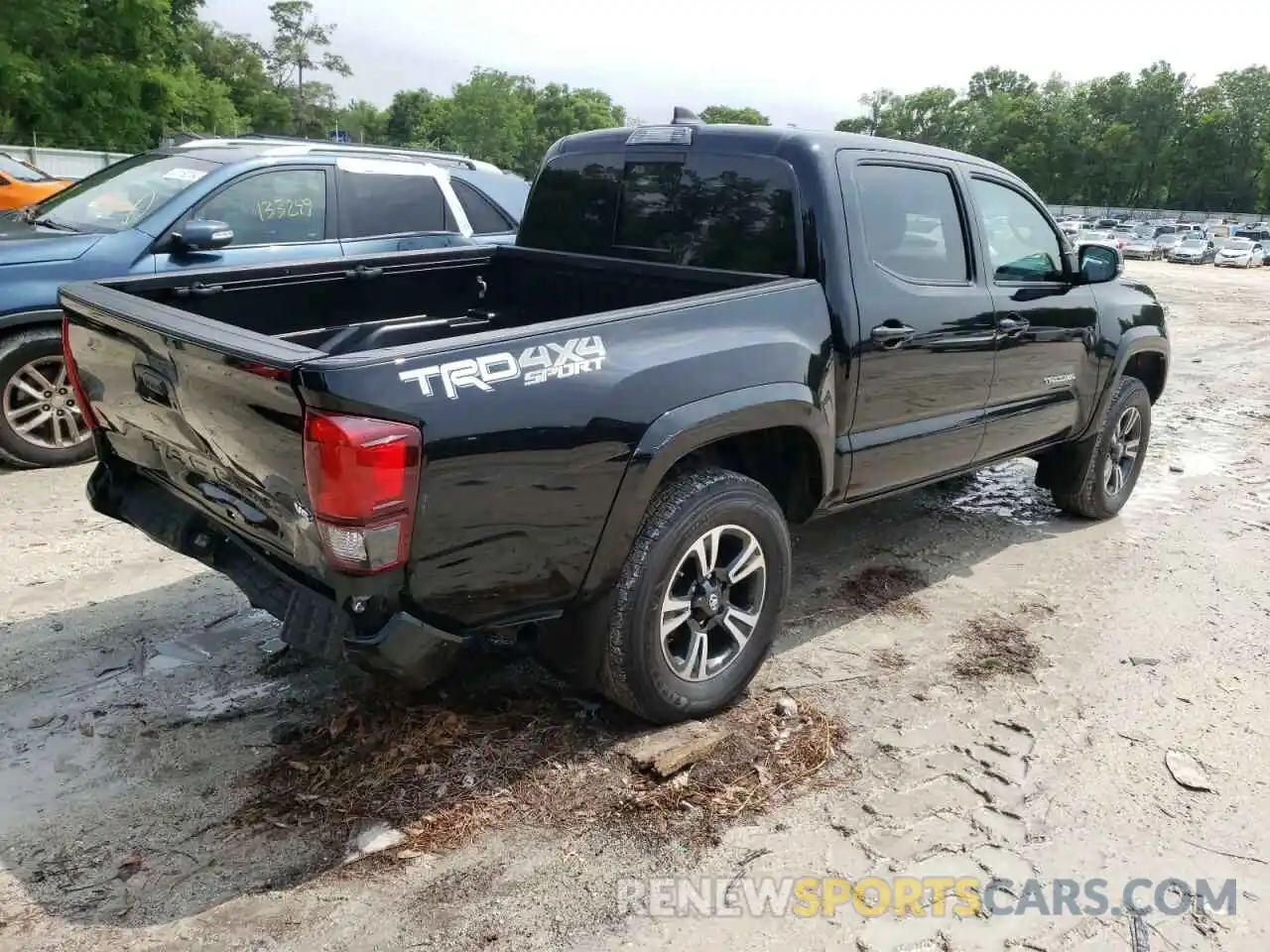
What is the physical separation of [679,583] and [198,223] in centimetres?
396

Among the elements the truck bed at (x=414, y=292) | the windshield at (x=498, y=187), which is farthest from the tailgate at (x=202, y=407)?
the windshield at (x=498, y=187)

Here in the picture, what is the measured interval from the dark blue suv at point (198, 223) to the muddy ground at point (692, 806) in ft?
2.63

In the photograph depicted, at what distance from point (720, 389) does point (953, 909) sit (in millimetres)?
1612

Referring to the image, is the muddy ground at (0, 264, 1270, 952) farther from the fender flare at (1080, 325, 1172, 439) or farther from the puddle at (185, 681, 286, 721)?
the fender flare at (1080, 325, 1172, 439)

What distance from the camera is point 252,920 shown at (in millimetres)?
2457

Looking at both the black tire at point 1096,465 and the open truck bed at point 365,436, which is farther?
the black tire at point 1096,465

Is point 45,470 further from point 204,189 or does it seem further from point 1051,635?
point 1051,635

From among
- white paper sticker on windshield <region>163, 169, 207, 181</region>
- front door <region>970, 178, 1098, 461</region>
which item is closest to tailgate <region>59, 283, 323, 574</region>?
white paper sticker on windshield <region>163, 169, 207, 181</region>

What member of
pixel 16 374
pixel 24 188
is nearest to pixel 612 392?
pixel 16 374

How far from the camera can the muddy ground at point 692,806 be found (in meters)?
2.51

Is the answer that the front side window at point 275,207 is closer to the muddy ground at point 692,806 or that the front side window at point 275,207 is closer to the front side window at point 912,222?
the muddy ground at point 692,806

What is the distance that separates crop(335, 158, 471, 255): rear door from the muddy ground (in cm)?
248

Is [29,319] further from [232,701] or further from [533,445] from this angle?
[533,445]

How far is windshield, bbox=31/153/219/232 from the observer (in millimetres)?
5934
